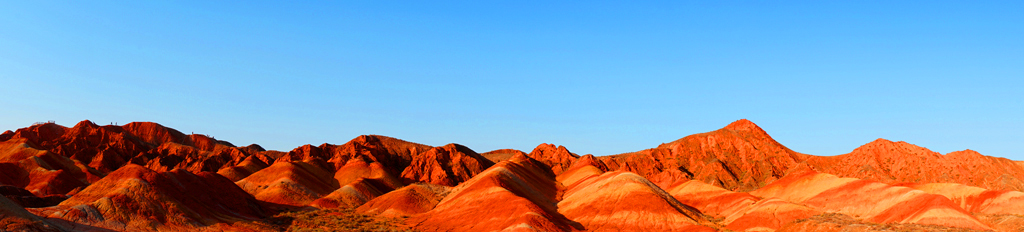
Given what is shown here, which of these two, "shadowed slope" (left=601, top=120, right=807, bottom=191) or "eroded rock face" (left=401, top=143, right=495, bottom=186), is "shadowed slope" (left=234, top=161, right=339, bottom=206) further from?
"shadowed slope" (left=601, top=120, right=807, bottom=191)

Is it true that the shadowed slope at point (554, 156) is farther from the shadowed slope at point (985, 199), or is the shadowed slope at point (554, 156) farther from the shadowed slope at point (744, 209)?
the shadowed slope at point (985, 199)

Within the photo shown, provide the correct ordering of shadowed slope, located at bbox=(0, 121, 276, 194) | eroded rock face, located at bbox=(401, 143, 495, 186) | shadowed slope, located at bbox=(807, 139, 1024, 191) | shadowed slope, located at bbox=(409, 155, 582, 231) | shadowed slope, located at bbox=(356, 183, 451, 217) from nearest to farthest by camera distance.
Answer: shadowed slope, located at bbox=(409, 155, 582, 231) < shadowed slope, located at bbox=(356, 183, 451, 217) < shadowed slope, located at bbox=(0, 121, 276, 194) < shadowed slope, located at bbox=(807, 139, 1024, 191) < eroded rock face, located at bbox=(401, 143, 495, 186)

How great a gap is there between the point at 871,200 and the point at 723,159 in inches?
3619

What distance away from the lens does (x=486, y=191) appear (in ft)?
284

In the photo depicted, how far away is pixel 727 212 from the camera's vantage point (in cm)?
8988

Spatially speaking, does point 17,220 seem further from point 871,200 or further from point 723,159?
point 723,159

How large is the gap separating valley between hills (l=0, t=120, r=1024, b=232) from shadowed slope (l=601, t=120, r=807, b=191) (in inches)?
22.4

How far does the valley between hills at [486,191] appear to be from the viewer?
66.6 m

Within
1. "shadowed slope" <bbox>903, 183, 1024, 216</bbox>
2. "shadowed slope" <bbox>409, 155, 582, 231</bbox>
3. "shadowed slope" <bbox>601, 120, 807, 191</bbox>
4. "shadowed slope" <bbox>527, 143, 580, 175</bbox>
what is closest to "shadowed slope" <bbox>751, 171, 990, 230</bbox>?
"shadowed slope" <bbox>903, 183, 1024, 216</bbox>

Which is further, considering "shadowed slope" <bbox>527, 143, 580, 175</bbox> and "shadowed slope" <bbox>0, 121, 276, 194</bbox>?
"shadowed slope" <bbox>527, 143, 580, 175</bbox>

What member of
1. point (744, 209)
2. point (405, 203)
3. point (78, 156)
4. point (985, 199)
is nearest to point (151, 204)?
point (405, 203)

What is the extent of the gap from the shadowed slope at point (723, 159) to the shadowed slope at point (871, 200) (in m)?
43.6

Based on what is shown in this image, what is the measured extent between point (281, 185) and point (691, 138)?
428 feet

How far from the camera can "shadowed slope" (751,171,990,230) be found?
6981 centimetres
